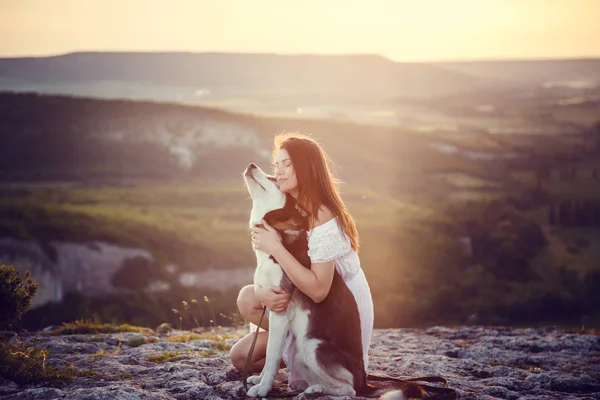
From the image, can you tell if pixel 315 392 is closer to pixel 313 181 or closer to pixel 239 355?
pixel 239 355

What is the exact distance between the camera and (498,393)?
5.11 meters

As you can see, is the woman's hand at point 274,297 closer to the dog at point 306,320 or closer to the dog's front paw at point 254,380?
the dog at point 306,320

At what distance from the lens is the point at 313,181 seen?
4414mm

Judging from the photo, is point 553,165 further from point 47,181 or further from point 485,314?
point 47,181

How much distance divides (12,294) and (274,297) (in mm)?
3123

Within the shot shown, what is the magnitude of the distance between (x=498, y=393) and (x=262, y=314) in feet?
7.04

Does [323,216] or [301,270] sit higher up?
[323,216]

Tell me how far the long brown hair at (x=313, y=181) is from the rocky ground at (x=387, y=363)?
1.61 metres

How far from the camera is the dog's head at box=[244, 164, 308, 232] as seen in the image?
437 centimetres

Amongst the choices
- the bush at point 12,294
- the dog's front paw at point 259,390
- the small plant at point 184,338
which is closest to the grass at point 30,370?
the bush at point 12,294

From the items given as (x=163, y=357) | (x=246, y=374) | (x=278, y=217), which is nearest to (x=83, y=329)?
(x=163, y=357)

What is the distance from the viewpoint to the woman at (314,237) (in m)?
4.27

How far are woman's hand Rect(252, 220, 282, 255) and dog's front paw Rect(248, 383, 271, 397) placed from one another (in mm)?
1048

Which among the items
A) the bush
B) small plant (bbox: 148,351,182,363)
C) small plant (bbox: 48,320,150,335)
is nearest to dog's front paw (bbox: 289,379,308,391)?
small plant (bbox: 148,351,182,363)
